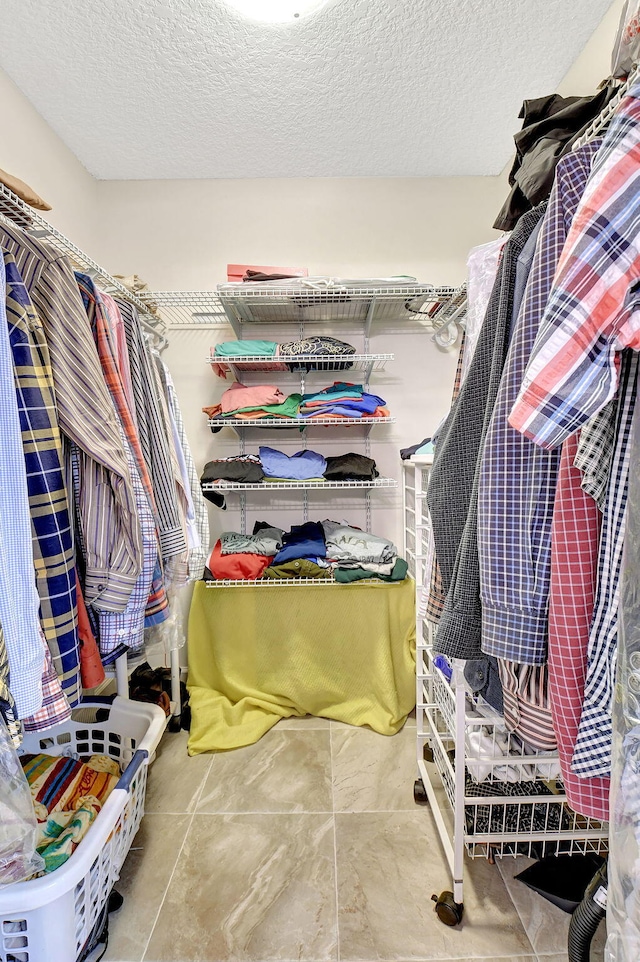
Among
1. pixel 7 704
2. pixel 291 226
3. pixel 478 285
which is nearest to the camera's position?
pixel 7 704

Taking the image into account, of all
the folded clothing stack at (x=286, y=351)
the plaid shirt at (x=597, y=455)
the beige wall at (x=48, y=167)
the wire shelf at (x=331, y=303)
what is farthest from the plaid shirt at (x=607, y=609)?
the beige wall at (x=48, y=167)

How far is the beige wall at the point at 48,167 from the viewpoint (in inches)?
61.5

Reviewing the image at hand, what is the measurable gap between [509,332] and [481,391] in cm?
10

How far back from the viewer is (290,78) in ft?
5.08

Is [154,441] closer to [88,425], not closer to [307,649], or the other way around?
[88,425]

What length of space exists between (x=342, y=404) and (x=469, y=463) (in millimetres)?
1202

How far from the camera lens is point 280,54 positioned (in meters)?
1.45

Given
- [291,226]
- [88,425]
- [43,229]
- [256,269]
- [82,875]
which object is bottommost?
[82,875]

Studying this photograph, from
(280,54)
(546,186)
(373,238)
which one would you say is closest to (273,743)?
(546,186)

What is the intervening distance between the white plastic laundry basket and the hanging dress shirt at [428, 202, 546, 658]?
0.82 m

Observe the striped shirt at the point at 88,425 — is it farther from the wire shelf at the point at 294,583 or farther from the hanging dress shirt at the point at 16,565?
the wire shelf at the point at 294,583

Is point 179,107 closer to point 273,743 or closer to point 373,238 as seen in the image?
point 373,238

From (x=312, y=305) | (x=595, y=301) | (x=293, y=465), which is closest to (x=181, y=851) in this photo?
(x=293, y=465)

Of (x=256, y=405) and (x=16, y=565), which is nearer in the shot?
(x=16, y=565)
